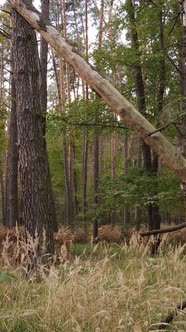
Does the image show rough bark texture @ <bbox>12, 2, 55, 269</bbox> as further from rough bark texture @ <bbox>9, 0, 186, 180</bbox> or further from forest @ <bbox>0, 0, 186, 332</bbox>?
rough bark texture @ <bbox>9, 0, 186, 180</bbox>

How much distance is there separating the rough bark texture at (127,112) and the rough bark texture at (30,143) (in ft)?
10.7

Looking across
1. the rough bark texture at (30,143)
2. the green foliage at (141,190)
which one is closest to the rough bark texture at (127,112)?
the rough bark texture at (30,143)

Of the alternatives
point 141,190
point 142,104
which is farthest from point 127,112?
point 142,104

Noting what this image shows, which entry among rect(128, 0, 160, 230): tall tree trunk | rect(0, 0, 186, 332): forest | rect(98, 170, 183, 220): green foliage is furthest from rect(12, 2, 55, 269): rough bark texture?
rect(128, 0, 160, 230): tall tree trunk

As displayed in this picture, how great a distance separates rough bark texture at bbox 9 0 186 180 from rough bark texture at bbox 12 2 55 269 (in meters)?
3.27

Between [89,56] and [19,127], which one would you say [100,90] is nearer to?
[19,127]

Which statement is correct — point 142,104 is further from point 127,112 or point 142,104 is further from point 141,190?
point 127,112

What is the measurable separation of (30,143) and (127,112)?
4042mm

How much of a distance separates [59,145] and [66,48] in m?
23.3

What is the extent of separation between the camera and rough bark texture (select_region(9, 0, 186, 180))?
1.85m

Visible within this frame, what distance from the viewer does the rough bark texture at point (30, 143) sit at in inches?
229

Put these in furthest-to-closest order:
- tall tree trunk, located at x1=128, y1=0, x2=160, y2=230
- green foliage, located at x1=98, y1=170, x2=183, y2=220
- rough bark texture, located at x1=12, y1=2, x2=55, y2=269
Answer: tall tree trunk, located at x1=128, y1=0, x2=160, y2=230
green foliage, located at x1=98, y1=170, x2=183, y2=220
rough bark texture, located at x1=12, y1=2, x2=55, y2=269

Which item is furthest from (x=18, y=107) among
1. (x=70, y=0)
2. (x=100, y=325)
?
(x=70, y=0)

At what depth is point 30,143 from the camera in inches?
230
